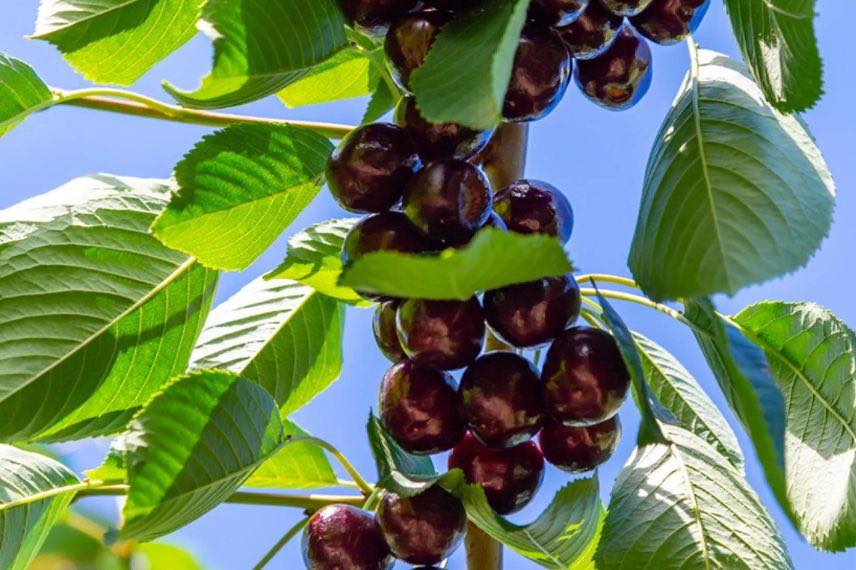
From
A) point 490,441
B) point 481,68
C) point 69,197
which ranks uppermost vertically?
point 481,68

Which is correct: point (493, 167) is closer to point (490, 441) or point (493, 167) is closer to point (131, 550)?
point (490, 441)

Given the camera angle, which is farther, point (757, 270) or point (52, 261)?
point (52, 261)

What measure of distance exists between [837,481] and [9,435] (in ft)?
1.84

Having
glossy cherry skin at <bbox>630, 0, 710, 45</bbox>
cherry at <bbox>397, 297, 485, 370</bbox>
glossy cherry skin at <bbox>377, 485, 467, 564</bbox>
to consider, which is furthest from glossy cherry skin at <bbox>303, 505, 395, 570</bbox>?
glossy cherry skin at <bbox>630, 0, 710, 45</bbox>

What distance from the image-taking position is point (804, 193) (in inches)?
27.4

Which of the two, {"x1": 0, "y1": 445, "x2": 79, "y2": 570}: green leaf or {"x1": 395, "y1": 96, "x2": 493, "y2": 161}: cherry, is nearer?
{"x1": 395, "y1": 96, "x2": 493, "y2": 161}: cherry

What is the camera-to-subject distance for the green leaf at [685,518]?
27.8 inches

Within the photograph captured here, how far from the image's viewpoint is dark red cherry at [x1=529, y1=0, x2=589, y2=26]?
2.16ft

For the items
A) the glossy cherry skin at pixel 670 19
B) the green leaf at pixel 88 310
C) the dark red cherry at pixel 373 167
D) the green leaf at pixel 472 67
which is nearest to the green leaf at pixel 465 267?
the green leaf at pixel 472 67

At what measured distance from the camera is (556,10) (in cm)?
66

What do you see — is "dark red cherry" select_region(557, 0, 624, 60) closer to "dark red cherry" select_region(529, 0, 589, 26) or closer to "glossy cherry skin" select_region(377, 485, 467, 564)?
"dark red cherry" select_region(529, 0, 589, 26)

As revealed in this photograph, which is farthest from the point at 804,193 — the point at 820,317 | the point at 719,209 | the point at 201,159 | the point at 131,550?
the point at 131,550

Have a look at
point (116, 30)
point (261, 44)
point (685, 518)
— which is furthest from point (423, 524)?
point (116, 30)

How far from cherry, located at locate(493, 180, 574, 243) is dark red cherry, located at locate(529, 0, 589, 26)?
0.10 m
